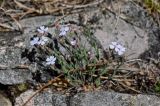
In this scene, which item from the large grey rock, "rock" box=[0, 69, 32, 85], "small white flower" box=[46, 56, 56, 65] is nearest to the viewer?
"small white flower" box=[46, 56, 56, 65]

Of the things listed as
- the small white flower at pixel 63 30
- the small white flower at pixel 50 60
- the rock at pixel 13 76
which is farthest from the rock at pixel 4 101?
the small white flower at pixel 63 30

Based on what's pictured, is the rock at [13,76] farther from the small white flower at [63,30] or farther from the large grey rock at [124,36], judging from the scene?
the large grey rock at [124,36]

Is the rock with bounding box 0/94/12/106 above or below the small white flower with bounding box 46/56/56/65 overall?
below

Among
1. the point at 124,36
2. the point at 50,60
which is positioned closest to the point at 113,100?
Result: the point at 50,60

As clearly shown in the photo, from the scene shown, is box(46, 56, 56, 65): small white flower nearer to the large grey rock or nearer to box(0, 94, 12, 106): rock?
box(0, 94, 12, 106): rock

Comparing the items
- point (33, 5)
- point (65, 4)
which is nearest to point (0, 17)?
point (33, 5)

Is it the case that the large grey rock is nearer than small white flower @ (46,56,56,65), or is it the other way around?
small white flower @ (46,56,56,65)

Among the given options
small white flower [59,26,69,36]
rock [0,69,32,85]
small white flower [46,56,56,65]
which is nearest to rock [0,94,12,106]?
rock [0,69,32,85]

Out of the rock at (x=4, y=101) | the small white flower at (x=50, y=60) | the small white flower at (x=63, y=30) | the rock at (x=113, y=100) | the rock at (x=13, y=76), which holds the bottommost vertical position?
the rock at (x=113, y=100)

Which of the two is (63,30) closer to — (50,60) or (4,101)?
(50,60)
